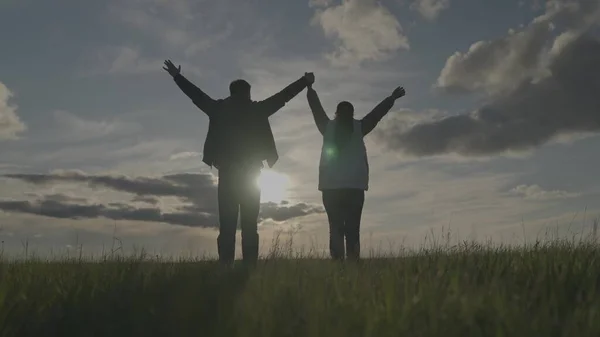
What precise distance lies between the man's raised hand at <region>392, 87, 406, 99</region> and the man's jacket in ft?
Answer: 6.61

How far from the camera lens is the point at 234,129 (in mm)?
9406

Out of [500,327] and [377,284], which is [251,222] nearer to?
Result: [377,284]

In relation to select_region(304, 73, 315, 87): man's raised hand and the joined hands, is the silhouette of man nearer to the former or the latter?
select_region(304, 73, 315, 87): man's raised hand

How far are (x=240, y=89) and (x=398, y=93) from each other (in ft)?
8.85

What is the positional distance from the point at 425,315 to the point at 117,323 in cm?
223

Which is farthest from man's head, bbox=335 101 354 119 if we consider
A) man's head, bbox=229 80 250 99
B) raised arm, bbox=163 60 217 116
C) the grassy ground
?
the grassy ground

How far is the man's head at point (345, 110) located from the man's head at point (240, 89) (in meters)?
1.39

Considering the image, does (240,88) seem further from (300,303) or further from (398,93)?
(300,303)

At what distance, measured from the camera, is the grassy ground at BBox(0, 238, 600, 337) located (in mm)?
4113

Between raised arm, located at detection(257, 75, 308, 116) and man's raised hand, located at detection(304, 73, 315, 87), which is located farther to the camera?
man's raised hand, located at detection(304, 73, 315, 87)

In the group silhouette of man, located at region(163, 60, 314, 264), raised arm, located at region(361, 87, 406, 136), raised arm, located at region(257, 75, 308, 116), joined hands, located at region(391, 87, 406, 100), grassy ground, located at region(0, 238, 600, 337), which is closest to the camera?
grassy ground, located at region(0, 238, 600, 337)

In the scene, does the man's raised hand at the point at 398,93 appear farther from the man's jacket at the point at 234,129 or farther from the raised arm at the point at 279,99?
the man's jacket at the point at 234,129

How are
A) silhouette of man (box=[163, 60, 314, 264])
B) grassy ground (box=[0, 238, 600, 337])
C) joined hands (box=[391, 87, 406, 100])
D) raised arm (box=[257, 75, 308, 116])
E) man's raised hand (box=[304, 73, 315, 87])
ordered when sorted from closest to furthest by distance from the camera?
grassy ground (box=[0, 238, 600, 337]), silhouette of man (box=[163, 60, 314, 264]), raised arm (box=[257, 75, 308, 116]), man's raised hand (box=[304, 73, 315, 87]), joined hands (box=[391, 87, 406, 100])

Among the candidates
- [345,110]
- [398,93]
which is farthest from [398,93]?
[345,110]
